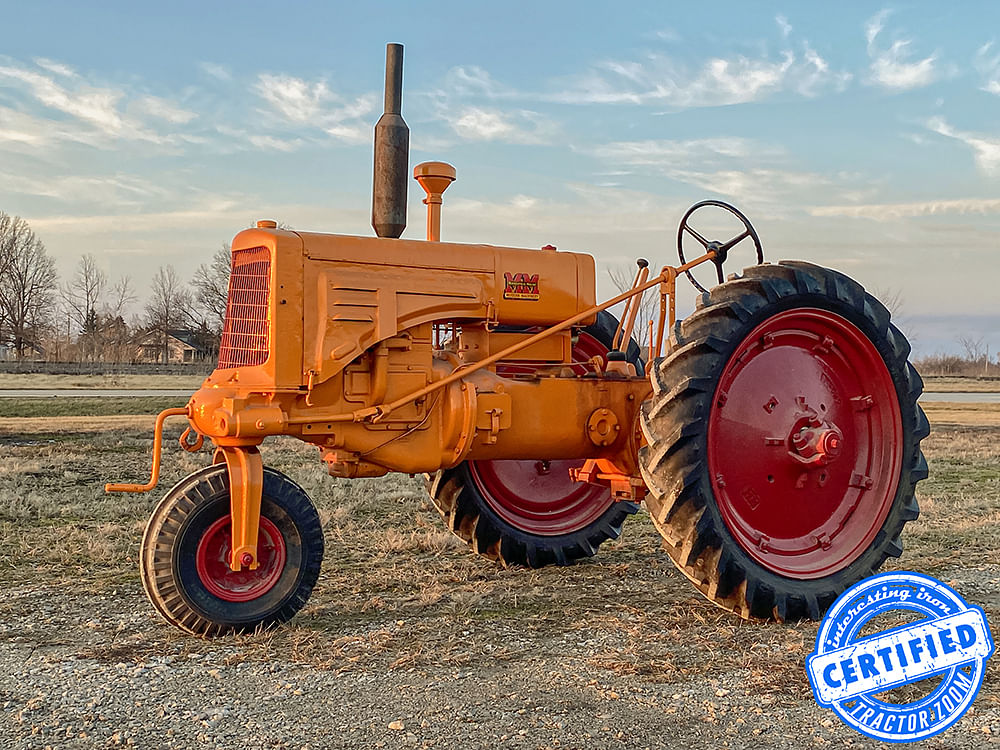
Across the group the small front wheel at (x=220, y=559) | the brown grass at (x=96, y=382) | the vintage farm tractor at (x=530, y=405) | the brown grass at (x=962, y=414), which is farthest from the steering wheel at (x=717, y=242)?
the brown grass at (x=96, y=382)

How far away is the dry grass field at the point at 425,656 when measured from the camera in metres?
3.55

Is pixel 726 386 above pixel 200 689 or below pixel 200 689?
above

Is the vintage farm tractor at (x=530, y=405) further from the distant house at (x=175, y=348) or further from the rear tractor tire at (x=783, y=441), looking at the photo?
the distant house at (x=175, y=348)

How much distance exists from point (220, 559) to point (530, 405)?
6.12 ft

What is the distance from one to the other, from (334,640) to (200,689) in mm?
819

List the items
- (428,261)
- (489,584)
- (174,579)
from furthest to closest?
(489,584), (428,261), (174,579)

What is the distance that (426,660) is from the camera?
4.38 metres

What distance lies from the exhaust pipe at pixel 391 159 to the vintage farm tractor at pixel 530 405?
0.01 metres

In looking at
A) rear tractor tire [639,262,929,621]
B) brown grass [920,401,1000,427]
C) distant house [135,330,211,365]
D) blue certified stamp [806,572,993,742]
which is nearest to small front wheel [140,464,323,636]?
rear tractor tire [639,262,929,621]

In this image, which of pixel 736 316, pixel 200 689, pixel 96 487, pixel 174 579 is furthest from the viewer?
pixel 96 487

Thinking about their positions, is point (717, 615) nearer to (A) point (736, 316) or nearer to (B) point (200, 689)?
(A) point (736, 316)

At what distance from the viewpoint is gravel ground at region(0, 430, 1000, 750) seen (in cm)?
354

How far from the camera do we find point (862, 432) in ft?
18.4

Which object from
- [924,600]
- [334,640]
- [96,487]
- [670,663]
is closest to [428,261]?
[334,640]
